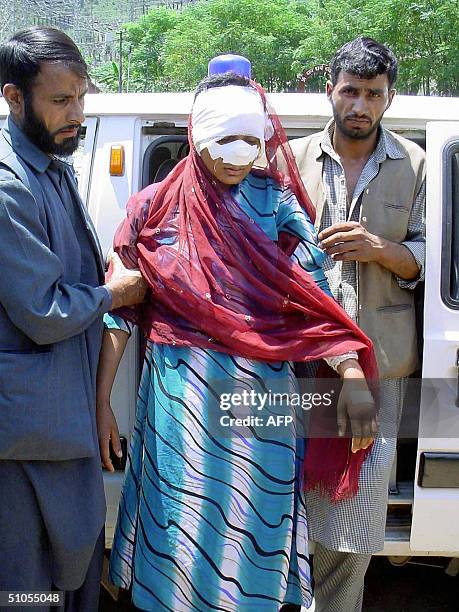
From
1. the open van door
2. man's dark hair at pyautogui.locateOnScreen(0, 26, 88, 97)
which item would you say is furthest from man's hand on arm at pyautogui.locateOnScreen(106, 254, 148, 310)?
the open van door

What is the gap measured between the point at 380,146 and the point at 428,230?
31 centimetres

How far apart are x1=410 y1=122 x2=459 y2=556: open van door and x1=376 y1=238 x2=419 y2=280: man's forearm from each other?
12 cm

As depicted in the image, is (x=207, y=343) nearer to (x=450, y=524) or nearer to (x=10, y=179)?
(x=10, y=179)

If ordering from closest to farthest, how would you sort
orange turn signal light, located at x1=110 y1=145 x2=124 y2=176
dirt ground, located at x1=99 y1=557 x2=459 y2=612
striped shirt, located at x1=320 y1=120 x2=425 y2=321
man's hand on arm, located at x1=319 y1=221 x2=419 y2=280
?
man's hand on arm, located at x1=319 y1=221 x2=419 y2=280
striped shirt, located at x1=320 y1=120 x2=425 y2=321
orange turn signal light, located at x1=110 y1=145 x2=124 y2=176
dirt ground, located at x1=99 y1=557 x2=459 y2=612

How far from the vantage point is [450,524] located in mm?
2389

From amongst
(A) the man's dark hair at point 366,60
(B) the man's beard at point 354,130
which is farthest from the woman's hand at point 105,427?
(A) the man's dark hair at point 366,60

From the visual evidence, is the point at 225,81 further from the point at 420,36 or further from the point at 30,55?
the point at 420,36

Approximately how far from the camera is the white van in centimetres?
236

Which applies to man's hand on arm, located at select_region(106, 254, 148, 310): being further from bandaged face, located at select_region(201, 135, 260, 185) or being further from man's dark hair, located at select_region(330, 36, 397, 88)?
man's dark hair, located at select_region(330, 36, 397, 88)

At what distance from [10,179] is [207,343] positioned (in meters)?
0.69

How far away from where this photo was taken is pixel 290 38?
88.7ft

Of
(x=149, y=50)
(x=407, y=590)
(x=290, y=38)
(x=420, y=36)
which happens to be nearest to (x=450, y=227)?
(x=407, y=590)

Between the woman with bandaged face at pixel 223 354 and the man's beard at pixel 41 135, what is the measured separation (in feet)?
0.97

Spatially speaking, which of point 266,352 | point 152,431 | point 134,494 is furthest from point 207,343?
point 134,494
